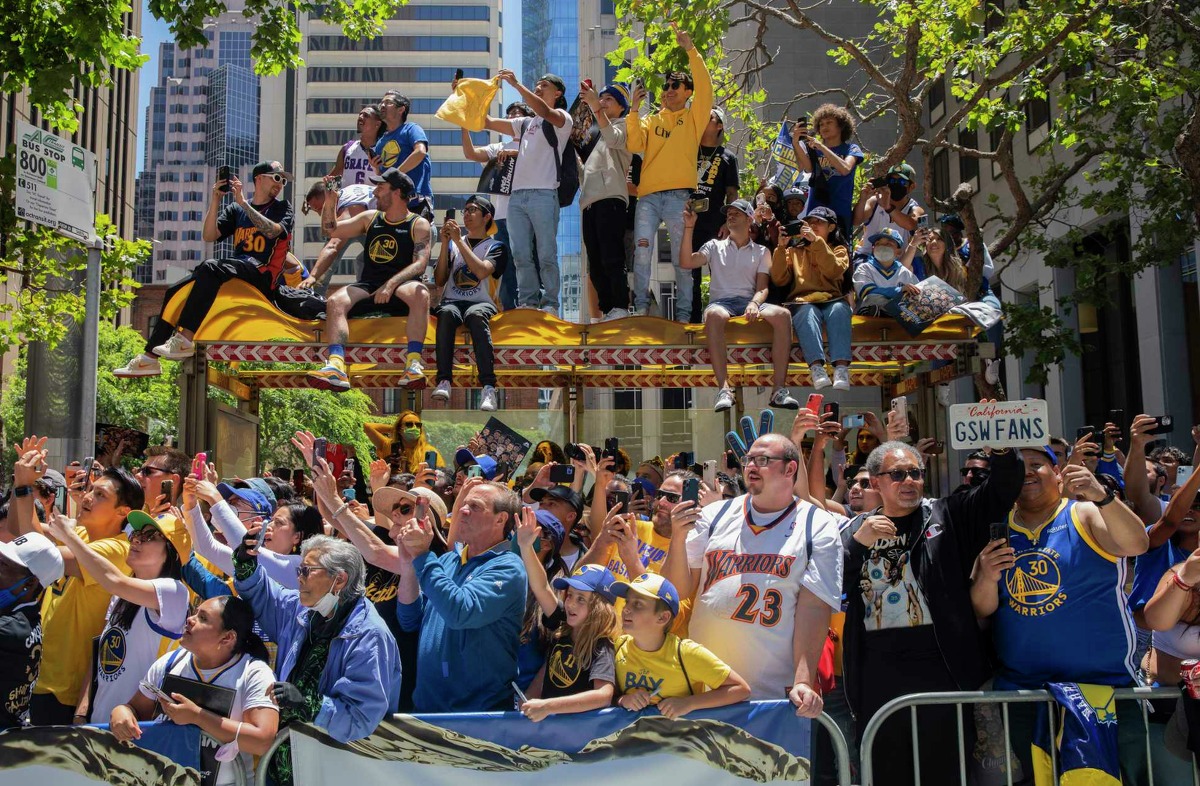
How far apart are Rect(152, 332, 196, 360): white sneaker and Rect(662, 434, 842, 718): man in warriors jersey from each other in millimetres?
6487

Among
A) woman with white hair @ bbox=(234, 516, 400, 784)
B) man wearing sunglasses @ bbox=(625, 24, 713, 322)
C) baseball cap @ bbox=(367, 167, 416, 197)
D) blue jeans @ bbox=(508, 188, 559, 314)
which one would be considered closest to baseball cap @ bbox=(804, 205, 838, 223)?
man wearing sunglasses @ bbox=(625, 24, 713, 322)

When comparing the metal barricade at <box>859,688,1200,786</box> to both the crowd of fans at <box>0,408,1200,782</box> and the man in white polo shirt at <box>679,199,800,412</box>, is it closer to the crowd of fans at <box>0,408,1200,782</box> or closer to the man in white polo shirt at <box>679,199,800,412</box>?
the crowd of fans at <box>0,408,1200,782</box>

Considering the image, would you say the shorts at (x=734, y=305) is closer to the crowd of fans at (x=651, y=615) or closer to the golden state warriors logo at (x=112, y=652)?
the crowd of fans at (x=651, y=615)

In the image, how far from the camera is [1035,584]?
4.69 meters

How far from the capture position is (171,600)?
493 centimetres

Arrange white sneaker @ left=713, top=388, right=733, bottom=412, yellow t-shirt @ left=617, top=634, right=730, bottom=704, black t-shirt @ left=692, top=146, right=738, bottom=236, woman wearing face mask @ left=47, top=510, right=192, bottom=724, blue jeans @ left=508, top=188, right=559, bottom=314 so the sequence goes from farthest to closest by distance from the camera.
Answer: black t-shirt @ left=692, top=146, right=738, bottom=236 < blue jeans @ left=508, top=188, right=559, bottom=314 < white sneaker @ left=713, top=388, right=733, bottom=412 < woman wearing face mask @ left=47, top=510, right=192, bottom=724 < yellow t-shirt @ left=617, top=634, right=730, bottom=704

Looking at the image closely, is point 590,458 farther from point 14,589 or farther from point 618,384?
point 618,384

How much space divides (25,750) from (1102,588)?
14.5ft

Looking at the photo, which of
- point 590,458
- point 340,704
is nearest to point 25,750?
point 340,704

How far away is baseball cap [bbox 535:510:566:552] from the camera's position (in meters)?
5.47

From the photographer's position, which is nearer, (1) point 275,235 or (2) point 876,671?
(2) point 876,671

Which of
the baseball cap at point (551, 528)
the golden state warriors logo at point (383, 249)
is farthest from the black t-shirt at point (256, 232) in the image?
the baseball cap at point (551, 528)

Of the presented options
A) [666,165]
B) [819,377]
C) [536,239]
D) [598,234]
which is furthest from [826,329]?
[536,239]

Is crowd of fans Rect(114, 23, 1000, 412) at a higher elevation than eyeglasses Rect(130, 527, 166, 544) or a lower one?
higher
